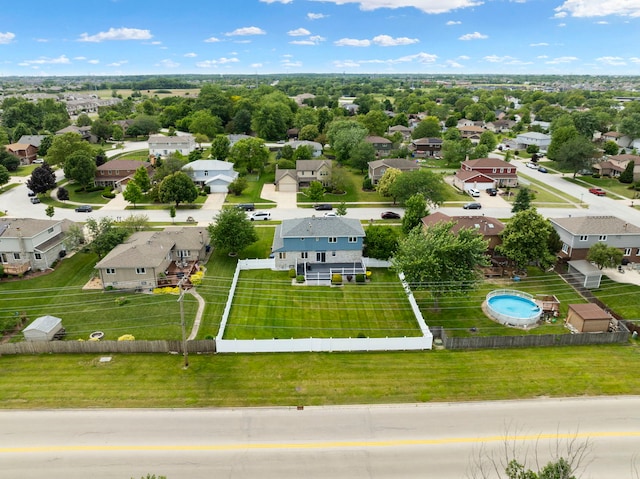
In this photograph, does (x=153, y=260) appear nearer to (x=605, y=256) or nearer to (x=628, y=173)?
(x=605, y=256)

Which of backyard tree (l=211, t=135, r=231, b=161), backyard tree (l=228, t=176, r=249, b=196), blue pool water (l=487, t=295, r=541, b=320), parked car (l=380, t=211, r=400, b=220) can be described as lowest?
blue pool water (l=487, t=295, r=541, b=320)

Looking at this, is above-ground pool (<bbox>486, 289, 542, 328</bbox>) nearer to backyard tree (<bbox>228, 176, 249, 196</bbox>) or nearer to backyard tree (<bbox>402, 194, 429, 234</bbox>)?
backyard tree (<bbox>402, 194, 429, 234</bbox>)

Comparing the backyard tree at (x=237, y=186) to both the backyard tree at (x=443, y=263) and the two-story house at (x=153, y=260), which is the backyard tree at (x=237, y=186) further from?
the backyard tree at (x=443, y=263)

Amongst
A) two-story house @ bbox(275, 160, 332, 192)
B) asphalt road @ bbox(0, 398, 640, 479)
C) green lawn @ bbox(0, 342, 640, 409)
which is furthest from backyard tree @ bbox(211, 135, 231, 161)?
asphalt road @ bbox(0, 398, 640, 479)

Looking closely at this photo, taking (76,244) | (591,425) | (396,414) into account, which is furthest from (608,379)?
(76,244)

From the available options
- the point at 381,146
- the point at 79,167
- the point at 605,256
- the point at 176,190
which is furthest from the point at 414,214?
the point at 79,167

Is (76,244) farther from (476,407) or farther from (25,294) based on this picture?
(476,407)
